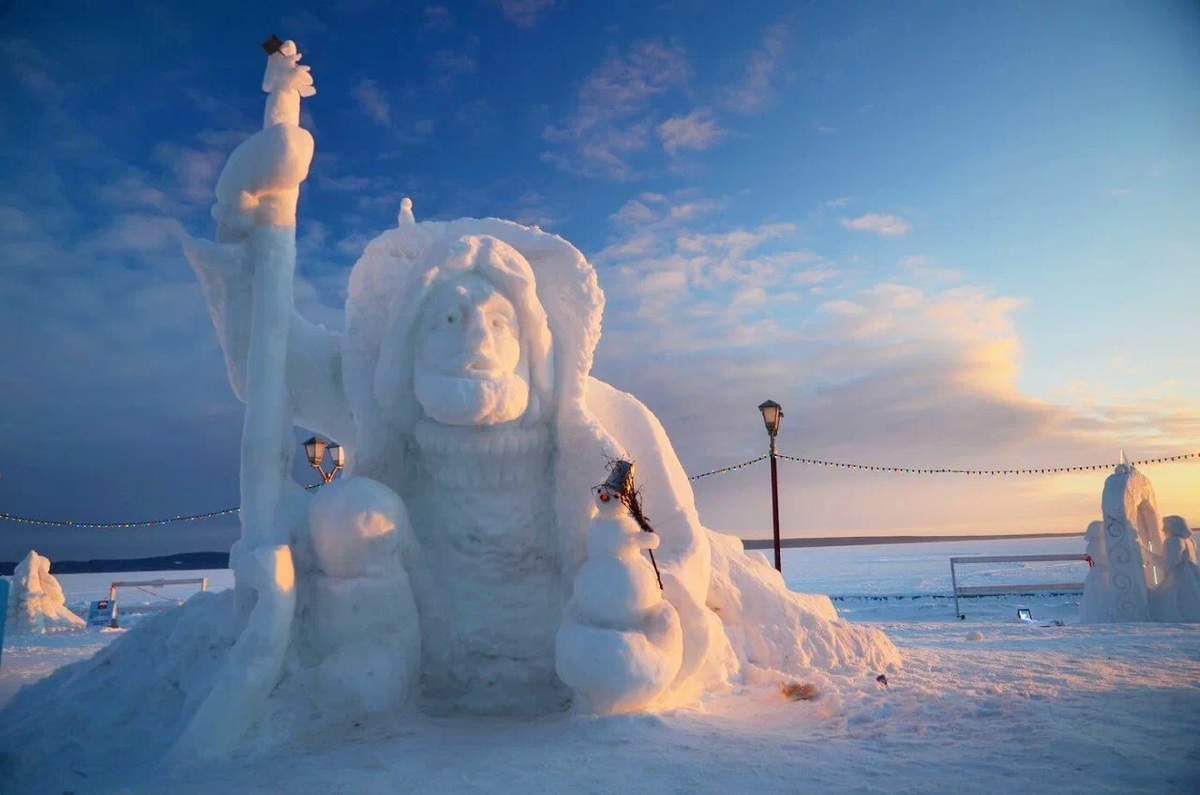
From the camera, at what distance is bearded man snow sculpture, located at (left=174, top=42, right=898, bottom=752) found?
386 centimetres

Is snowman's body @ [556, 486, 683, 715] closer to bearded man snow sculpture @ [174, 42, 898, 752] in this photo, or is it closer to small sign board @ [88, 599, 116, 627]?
bearded man snow sculpture @ [174, 42, 898, 752]

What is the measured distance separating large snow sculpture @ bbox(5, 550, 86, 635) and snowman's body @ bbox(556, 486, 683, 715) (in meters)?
13.2

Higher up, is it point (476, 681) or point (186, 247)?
point (186, 247)

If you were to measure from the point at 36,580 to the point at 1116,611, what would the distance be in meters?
17.5

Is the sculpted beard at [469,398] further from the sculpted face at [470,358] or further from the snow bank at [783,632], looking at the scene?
the snow bank at [783,632]

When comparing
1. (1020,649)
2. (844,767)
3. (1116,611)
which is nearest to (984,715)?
(844,767)

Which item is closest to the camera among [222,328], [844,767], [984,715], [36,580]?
[844,767]

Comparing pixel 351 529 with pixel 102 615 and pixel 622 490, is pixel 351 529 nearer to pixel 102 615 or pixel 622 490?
pixel 622 490

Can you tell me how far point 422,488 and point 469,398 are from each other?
2.98ft

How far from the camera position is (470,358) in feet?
13.1

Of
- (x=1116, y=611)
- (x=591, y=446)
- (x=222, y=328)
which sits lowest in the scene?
(x=1116, y=611)

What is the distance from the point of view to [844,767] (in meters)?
3.09

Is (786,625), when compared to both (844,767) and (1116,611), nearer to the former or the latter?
(844,767)

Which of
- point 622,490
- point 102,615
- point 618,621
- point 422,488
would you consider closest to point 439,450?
point 422,488
